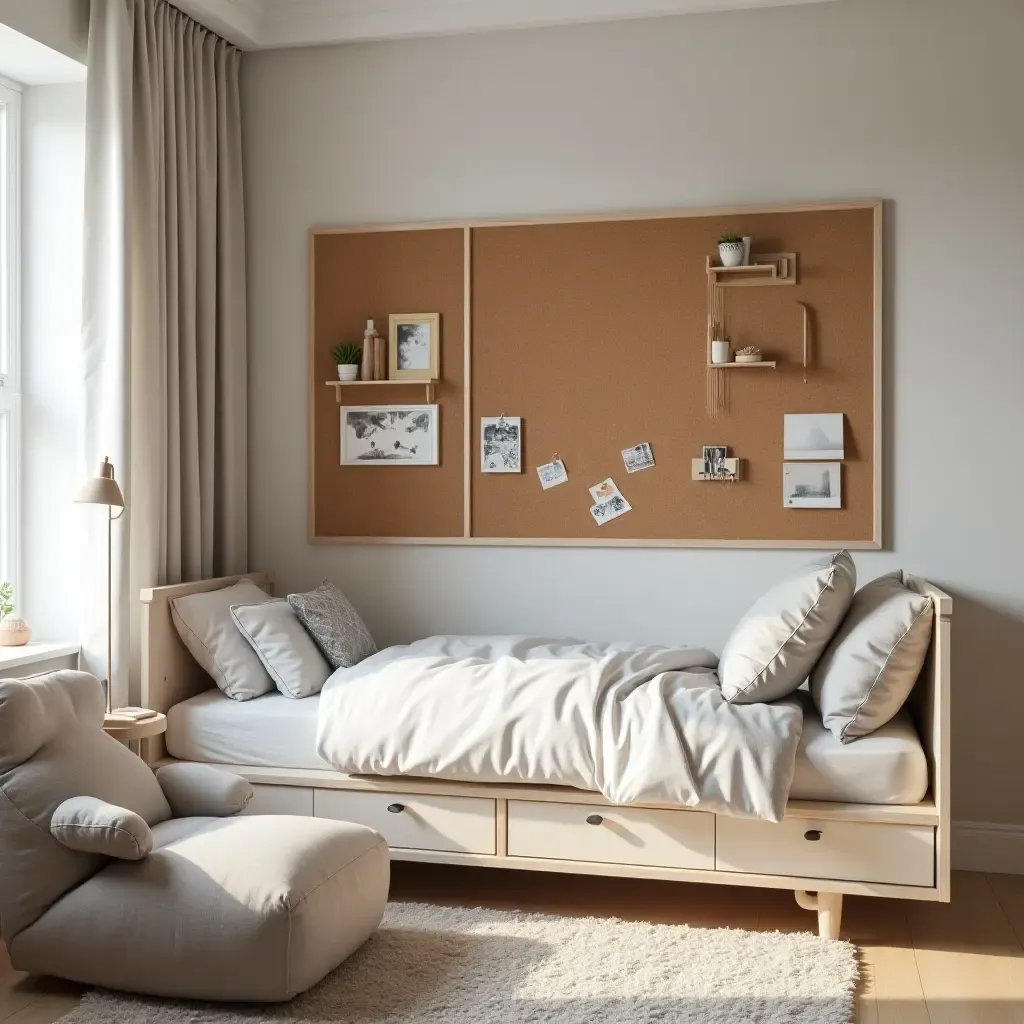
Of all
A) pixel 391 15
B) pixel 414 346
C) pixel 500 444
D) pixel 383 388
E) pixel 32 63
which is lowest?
pixel 500 444

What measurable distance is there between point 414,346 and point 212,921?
211cm

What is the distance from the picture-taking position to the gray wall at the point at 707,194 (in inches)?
140

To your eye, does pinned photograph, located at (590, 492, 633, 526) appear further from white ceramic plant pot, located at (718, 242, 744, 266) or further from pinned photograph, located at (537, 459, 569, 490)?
white ceramic plant pot, located at (718, 242, 744, 266)

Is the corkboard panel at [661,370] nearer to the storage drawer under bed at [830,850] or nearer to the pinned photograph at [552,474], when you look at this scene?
the pinned photograph at [552,474]

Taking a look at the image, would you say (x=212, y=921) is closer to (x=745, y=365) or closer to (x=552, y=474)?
(x=552, y=474)

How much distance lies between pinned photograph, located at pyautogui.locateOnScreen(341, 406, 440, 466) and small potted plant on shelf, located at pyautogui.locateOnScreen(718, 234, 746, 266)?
1061 mm

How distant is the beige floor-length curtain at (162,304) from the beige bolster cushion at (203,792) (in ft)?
1.90

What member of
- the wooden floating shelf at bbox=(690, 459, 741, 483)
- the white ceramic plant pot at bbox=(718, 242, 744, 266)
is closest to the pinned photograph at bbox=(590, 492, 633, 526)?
the wooden floating shelf at bbox=(690, 459, 741, 483)

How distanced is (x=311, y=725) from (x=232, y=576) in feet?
2.65

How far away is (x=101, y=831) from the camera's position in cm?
250

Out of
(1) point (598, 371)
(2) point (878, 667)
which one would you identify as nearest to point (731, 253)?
(1) point (598, 371)

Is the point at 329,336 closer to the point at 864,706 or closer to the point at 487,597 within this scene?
the point at 487,597

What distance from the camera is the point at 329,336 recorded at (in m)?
4.09

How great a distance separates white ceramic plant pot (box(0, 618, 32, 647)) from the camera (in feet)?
11.3
